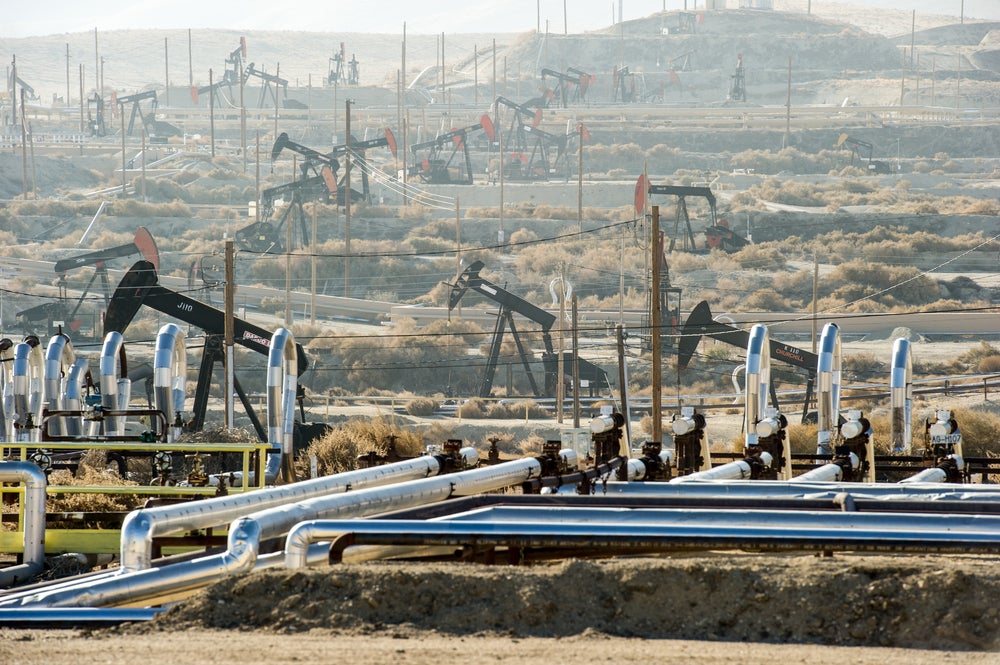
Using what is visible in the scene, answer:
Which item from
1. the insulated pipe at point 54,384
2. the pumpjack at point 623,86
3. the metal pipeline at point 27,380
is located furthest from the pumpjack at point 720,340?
the pumpjack at point 623,86

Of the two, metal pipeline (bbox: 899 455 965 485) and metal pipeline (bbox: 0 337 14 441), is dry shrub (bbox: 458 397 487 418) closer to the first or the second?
metal pipeline (bbox: 0 337 14 441)

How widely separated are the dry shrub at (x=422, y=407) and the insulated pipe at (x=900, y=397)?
1933 cm

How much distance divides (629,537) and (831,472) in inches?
236

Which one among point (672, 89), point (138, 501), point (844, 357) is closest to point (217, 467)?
point (138, 501)

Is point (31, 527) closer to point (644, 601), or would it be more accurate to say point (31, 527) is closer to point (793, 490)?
point (793, 490)

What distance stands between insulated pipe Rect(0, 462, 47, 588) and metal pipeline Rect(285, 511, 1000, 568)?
4.05m

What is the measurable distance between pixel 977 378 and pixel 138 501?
2832cm

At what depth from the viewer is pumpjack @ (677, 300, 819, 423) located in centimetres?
3216

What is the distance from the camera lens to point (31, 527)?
421 inches

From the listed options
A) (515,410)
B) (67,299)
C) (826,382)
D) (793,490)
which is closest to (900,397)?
(826,382)

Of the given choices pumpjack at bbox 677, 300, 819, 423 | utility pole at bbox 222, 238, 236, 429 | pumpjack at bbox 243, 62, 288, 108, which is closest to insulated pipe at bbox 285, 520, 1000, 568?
utility pole at bbox 222, 238, 236, 429

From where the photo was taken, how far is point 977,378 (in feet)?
123

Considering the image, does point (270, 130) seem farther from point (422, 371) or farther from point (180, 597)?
point (180, 597)

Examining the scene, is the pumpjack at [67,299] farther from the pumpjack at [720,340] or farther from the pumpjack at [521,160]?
the pumpjack at [521,160]
